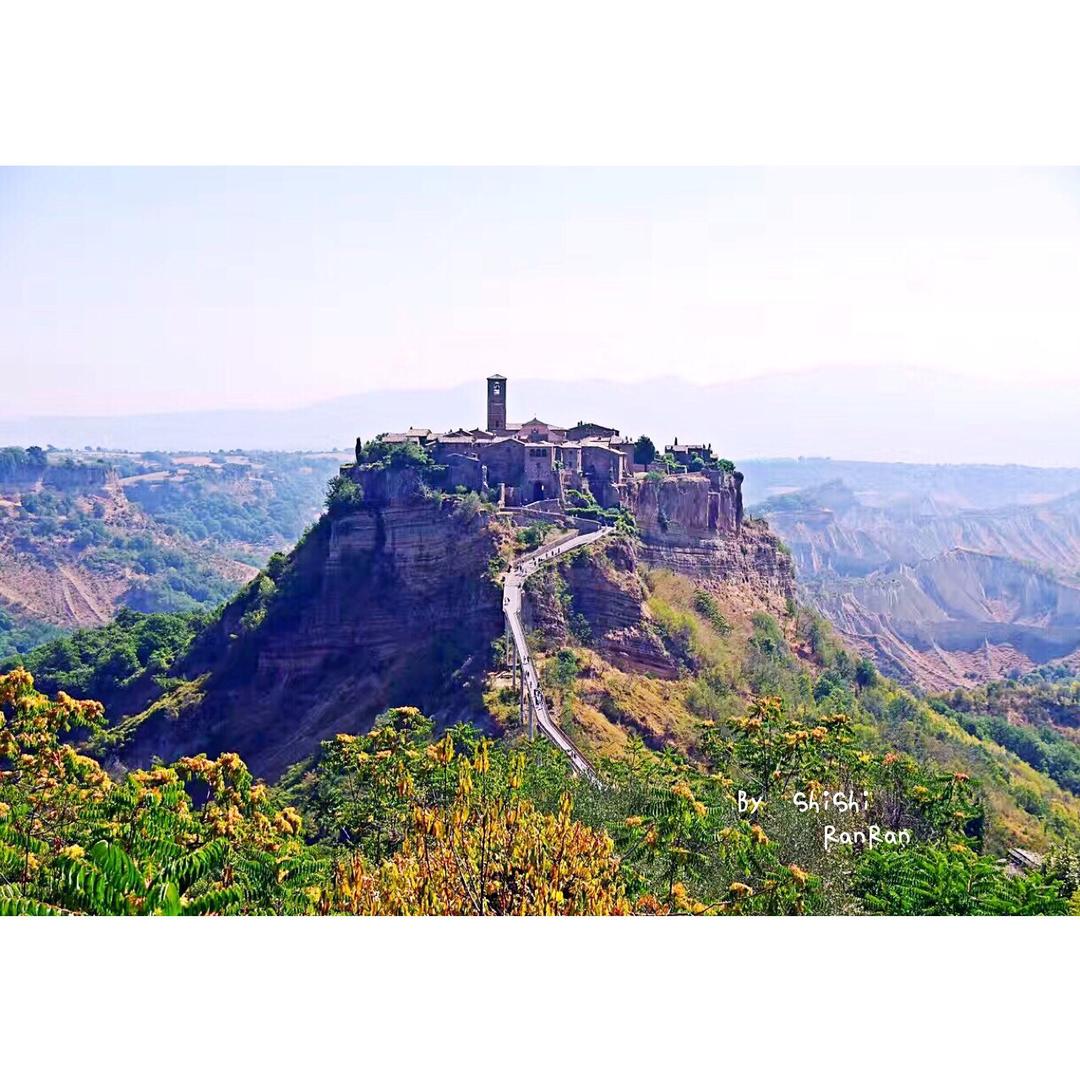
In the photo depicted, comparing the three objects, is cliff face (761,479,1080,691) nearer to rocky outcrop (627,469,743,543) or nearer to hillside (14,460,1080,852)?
rocky outcrop (627,469,743,543)

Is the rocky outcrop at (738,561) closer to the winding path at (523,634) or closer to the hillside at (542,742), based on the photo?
the hillside at (542,742)

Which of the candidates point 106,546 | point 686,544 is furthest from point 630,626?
point 106,546

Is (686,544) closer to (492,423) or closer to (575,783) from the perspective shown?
(492,423)

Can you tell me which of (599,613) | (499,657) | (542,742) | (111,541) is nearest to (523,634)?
(499,657)

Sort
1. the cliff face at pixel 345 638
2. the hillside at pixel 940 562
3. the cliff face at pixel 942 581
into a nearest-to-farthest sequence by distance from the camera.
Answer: the cliff face at pixel 345 638 < the cliff face at pixel 942 581 < the hillside at pixel 940 562

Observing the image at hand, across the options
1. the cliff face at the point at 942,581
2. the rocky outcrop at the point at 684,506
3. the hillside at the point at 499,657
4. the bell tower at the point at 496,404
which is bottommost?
the cliff face at the point at 942,581

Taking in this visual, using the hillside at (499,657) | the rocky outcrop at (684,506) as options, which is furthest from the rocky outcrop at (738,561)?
the rocky outcrop at (684,506)

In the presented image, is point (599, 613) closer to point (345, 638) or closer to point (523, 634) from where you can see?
point (523, 634)
